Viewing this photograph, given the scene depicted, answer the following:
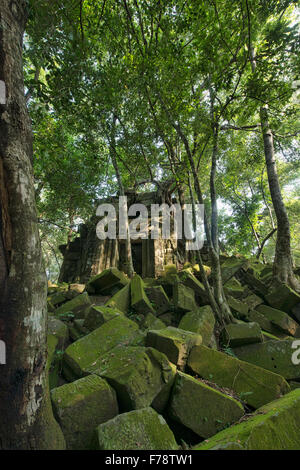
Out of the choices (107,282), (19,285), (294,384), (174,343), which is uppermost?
(19,285)

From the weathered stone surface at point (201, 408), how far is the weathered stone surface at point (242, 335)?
150 cm

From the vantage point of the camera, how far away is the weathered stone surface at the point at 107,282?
5.56 meters

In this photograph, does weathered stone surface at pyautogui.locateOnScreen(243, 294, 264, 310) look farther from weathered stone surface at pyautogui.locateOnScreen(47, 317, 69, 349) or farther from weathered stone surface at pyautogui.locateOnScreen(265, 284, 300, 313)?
weathered stone surface at pyautogui.locateOnScreen(47, 317, 69, 349)

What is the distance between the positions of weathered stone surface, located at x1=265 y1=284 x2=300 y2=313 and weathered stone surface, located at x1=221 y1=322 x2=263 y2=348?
73.1 inches

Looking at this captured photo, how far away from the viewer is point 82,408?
1851 millimetres

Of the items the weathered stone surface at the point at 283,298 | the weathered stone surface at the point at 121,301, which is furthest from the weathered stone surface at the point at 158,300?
the weathered stone surface at the point at 283,298

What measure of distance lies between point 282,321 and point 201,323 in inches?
87.0

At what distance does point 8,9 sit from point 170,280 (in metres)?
5.57

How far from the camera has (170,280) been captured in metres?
5.95

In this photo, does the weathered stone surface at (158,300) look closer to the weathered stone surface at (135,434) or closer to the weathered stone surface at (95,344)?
the weathered stone surface at (95,344)

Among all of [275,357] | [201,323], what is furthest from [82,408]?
[275,357]

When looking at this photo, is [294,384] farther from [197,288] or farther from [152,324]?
[197,288]

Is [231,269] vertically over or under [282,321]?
over
